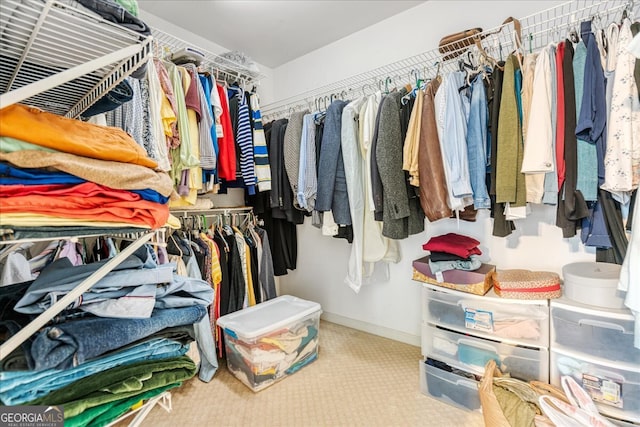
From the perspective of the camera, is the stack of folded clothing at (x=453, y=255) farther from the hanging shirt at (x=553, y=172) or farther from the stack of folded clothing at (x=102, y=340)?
the stack of folded clothing at (x=102, y=340)

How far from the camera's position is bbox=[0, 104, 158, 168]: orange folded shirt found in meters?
0.57

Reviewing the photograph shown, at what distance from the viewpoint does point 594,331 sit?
1.30 m

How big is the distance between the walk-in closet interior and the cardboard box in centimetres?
1

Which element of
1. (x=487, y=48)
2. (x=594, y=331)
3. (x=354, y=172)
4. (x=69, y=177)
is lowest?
(x=594, y=331)

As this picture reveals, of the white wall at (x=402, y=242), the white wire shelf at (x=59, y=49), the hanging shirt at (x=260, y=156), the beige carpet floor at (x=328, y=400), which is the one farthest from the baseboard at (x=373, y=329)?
the white wire shelf at (x=59, y=49)

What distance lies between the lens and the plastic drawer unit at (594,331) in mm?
1240

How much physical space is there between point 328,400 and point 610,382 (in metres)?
1.23

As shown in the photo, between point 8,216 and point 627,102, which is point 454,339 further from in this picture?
point 8,216

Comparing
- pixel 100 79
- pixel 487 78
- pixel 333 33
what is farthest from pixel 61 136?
pixel 333 33

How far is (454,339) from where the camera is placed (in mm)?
1630

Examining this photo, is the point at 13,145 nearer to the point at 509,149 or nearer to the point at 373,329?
the point at 509,149

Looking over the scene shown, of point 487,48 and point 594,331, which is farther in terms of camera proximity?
point 487,48

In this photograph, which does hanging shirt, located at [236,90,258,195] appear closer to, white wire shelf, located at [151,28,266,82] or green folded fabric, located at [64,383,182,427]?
white wire shelf, located at [151,28,266,82]

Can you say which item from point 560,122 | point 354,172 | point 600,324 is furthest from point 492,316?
point 354,172
